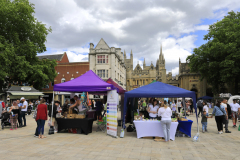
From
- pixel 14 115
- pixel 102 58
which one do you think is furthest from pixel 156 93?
pixel 102 58

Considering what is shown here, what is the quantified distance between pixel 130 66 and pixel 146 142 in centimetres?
9025

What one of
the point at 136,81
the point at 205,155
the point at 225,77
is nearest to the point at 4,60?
the point at 205,155

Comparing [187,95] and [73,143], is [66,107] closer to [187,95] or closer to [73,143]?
[73,143]

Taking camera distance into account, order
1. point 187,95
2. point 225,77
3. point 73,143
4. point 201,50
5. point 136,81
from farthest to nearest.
A: 1. point 136,81
2. point 201,50
3. point 225,77
4. point 187,95
5. point 73,143

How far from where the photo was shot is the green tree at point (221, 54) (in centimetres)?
2519

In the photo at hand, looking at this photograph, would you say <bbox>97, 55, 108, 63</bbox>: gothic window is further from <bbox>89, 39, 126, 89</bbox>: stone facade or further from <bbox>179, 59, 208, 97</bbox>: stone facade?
<bbox>179, 59, 208, 97</bbox>: stone facade

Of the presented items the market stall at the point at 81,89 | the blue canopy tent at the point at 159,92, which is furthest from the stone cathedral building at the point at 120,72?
the blue canopy tent at the point at 159,92

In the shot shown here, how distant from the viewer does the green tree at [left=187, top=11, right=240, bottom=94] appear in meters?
25.2

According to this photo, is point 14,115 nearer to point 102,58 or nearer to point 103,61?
point 103,61

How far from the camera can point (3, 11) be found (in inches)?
827

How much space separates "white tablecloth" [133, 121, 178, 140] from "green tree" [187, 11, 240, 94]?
2107 centimetres

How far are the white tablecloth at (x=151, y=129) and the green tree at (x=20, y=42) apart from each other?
60.1ft

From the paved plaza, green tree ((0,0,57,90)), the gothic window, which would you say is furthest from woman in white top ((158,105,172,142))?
the gothic window

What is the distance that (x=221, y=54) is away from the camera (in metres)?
26.9
